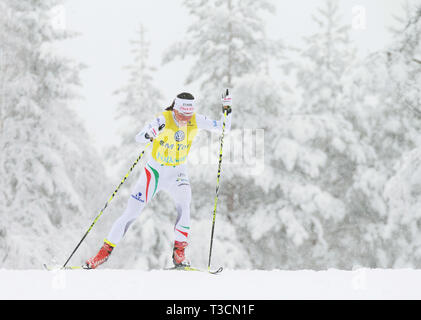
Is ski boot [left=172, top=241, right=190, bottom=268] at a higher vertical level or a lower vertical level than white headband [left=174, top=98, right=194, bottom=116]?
lower

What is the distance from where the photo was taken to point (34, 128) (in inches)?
513

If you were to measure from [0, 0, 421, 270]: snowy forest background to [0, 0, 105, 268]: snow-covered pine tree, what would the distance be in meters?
0.03

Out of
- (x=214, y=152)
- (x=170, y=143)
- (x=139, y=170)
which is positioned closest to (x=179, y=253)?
(x=170, y=143)

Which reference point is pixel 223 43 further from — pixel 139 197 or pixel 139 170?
pixel 139 197

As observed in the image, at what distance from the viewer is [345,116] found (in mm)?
16250

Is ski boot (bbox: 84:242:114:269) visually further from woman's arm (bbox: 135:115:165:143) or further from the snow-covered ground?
woman's arm (bbox: 135:115:165:143)

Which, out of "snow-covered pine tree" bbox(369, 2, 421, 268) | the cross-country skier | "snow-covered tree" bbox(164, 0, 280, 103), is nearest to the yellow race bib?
the cross-country skier

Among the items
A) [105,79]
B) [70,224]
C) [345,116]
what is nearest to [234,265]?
[70,224]

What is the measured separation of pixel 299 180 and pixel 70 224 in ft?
21.7

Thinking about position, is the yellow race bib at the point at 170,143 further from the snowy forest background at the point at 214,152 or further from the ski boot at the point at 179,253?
the snowy forest background at the point at 214,152

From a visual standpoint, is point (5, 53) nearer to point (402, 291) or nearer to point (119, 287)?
point (119, 287)

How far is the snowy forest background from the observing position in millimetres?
11961

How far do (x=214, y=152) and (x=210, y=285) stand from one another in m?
6.96
